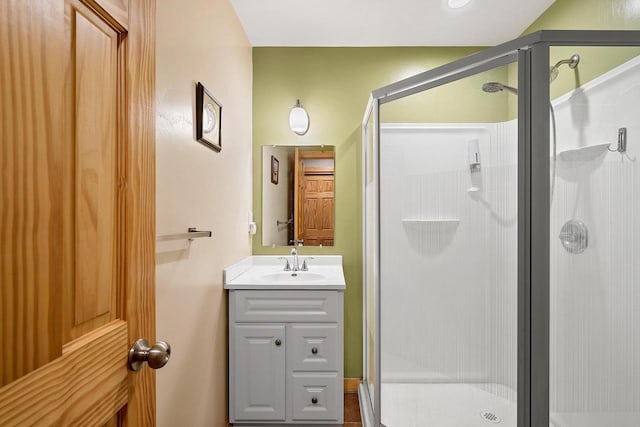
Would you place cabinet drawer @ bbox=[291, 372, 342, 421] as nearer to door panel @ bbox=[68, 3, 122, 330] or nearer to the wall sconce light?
door panel @ bbox=[68, 3, 122, 330]

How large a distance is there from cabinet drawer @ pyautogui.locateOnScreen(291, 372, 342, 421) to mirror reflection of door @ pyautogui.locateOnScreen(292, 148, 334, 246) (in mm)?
937

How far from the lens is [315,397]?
187 cm

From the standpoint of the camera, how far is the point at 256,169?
253 cm

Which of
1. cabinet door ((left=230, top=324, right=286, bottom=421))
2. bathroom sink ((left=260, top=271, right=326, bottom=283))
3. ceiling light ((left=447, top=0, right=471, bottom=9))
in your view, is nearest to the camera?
cabinet door ((left=230, top=324, right=286, bottom=421))

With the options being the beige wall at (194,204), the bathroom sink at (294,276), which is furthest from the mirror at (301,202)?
the beige wall at (194,204)

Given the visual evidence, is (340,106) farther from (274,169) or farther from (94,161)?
(94,161)

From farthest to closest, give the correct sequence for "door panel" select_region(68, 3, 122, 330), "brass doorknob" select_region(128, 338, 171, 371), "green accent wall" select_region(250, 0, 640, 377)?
"green accent wall" select_region(250, 0, 640, 377) → "brass doorknob" select_region(128, 338, 171, 371) → "door panel" select_region(68, 3, 122, 330)

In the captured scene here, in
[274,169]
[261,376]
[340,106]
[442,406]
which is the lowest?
[261,376]

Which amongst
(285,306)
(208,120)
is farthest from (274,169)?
(285,306)

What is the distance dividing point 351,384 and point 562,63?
2212mm

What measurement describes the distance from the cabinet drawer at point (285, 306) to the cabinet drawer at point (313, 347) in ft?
0.16

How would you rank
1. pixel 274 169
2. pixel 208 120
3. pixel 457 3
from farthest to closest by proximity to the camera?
1. pixel 274 169
2. pixel 457 3
3. pixel 208 120

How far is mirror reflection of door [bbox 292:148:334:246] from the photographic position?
8.20 feet

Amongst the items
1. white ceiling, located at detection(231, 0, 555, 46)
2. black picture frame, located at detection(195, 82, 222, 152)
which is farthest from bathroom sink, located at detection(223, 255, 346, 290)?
white ceiling, located at detection(231, 0, 555, 46)
